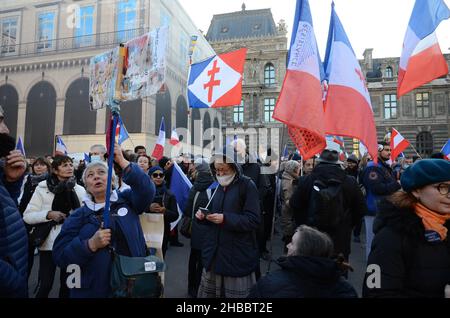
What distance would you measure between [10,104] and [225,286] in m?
22.4

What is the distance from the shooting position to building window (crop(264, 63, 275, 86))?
115ft

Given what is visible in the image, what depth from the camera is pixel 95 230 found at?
206 centimetres

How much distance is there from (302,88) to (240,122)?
3193 centimetres

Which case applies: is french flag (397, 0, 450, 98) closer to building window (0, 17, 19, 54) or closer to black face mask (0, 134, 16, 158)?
black face mask (0, 134, 16, 158)

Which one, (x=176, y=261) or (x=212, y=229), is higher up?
(x=212, y=229)

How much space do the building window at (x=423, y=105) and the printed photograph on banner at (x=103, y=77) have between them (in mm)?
36277

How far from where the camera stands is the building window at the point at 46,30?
18844mm

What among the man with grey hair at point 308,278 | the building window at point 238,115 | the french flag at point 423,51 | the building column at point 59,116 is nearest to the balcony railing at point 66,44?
the building column at point 59,116

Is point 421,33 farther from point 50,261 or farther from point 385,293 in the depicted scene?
point 50,261

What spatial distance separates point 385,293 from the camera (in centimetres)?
155

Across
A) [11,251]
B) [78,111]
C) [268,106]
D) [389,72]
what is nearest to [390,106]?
[389,72]

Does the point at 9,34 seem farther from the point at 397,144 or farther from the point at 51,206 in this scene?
the point at 397,144
